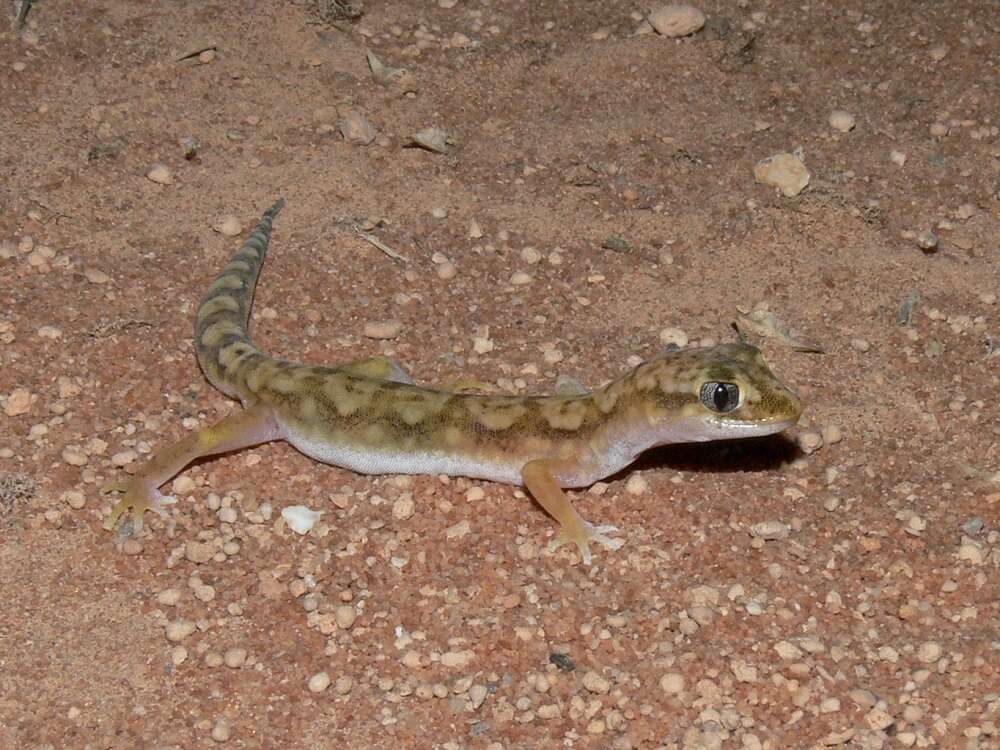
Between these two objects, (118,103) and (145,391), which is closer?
(145,391)

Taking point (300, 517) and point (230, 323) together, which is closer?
point (300, 517)

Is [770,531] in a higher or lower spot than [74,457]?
higher

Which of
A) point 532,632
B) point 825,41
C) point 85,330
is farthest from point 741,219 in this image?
point 85,330

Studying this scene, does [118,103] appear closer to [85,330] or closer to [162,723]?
[85,330]

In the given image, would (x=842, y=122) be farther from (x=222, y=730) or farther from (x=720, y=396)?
(x=222, y=730)

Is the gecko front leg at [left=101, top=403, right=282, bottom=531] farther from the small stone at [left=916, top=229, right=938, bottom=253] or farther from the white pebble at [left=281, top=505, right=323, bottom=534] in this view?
the small stone at [left=916, top=229, right=938, bottom=253]

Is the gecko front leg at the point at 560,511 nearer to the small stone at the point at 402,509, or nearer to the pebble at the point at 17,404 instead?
the small stone at the point at 402,509

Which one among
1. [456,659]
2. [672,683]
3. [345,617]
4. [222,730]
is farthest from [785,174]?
[222,730]
